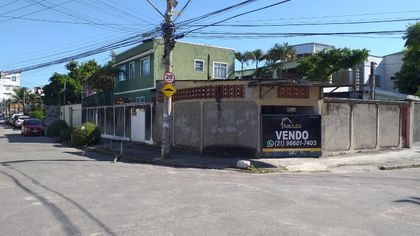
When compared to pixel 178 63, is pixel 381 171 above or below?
below

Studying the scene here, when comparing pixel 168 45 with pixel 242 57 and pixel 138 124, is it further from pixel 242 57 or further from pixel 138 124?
pixel 242 57

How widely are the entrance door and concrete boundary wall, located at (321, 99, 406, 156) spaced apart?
36.0 feet

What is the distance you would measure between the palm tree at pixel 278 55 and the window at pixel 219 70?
7146mm

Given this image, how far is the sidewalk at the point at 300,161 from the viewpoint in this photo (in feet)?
54.2

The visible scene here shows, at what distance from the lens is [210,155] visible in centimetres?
1934

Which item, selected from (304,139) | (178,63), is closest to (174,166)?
(304,139)

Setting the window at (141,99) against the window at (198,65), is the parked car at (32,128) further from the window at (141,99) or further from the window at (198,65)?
the window at (198,65)

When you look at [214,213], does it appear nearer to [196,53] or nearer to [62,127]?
[196,53]

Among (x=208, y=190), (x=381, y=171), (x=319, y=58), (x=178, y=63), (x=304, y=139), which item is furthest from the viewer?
(x=319, y=58)

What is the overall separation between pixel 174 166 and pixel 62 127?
70.3ft

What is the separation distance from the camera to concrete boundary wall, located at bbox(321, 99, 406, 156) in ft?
64.4

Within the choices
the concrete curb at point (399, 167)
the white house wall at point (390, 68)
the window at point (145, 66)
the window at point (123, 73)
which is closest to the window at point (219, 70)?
the window at point (145, 66)

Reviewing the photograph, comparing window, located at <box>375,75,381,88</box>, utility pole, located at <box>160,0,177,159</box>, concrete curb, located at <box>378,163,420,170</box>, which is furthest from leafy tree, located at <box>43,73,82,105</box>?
concrete curb, located at <box>378,163,420,170</box>

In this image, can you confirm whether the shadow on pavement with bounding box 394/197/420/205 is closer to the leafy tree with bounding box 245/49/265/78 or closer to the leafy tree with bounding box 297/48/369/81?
the leafy tree with bounding box 297/48/369/81
